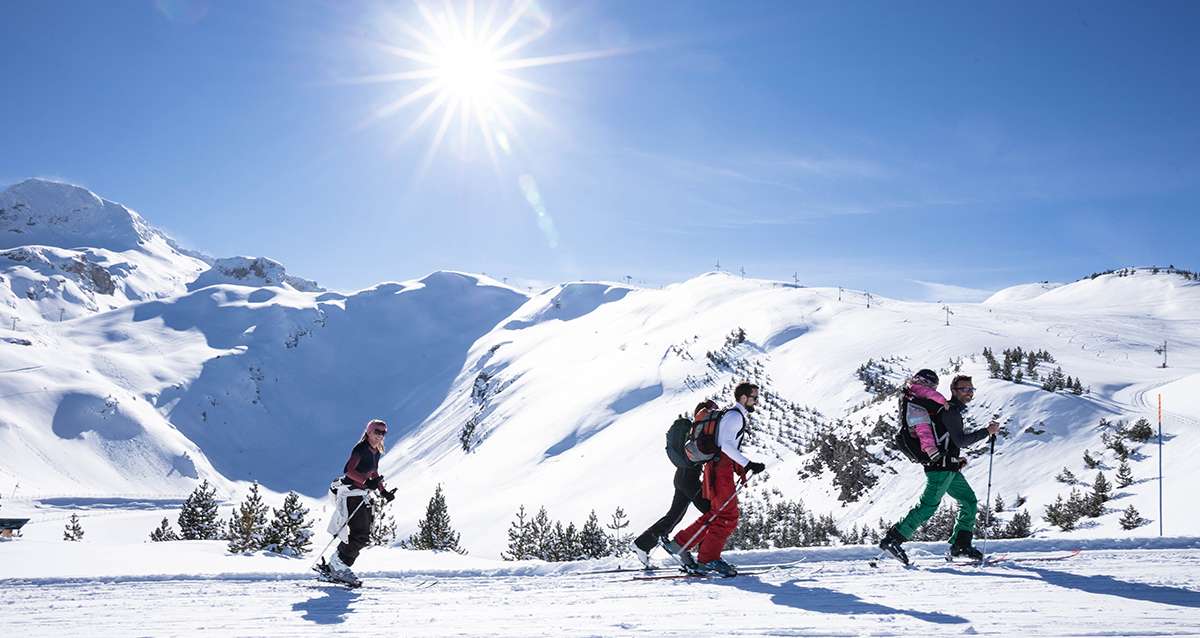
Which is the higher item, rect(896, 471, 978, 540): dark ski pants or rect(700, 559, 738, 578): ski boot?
rect(896, 471, 978, 540): dark ski pants

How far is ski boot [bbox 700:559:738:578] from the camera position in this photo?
729 cm

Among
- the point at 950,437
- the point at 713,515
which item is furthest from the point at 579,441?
the point at 950,437

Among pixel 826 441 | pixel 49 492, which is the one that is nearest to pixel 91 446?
pixel 49 492

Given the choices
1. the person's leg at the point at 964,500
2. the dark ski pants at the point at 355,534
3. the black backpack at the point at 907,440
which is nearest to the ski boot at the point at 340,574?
the dark ski pants at the point at 355,534

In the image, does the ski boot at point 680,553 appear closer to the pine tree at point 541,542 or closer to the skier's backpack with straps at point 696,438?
the skier's backpack with straps at point 696,438

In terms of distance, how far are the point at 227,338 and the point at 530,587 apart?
181m

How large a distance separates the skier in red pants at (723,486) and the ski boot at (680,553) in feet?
0.08

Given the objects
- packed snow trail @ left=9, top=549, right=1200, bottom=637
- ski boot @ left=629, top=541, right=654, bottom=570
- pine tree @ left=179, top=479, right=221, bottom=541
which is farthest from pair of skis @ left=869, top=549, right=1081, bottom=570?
pine tree @ left=179, top=479, right=221, bottom=541

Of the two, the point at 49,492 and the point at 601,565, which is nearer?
the point at 601,565

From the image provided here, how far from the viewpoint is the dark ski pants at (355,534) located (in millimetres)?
7797

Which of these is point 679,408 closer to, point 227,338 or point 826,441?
point 826,441

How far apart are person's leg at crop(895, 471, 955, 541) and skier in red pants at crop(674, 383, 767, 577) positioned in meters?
1.75

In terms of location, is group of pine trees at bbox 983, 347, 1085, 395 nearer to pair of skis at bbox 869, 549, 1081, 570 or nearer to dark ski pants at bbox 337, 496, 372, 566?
pair of skis at bbox 869, 549, 1081, 570

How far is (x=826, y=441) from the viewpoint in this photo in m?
23.5
